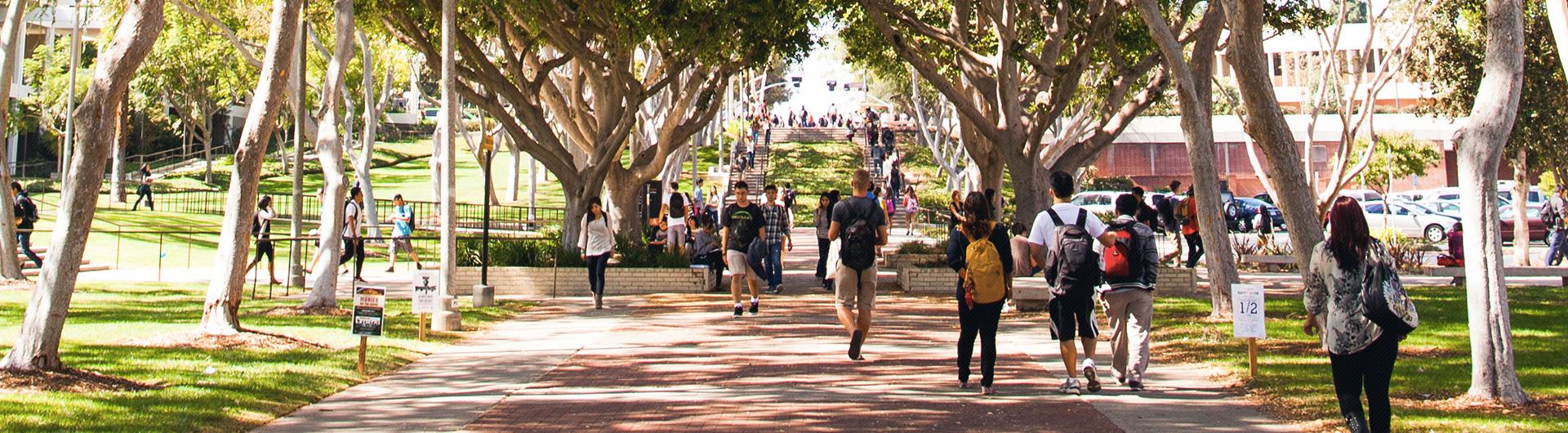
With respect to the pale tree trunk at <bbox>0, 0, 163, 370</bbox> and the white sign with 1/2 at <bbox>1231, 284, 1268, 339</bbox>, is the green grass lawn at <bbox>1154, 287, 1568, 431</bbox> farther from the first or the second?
the pale tree trunk at <bbox>0, 0, 163, 370</bbox>

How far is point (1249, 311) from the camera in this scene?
9484 millimetres

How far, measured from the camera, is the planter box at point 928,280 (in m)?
20.1

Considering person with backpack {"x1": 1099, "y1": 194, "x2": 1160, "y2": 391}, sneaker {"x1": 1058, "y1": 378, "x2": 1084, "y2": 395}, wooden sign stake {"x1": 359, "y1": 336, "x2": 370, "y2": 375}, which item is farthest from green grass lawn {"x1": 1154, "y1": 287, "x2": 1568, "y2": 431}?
wooden sign stake {"x1": 359, "y1": 336, "x2": 370, "y2": 375}

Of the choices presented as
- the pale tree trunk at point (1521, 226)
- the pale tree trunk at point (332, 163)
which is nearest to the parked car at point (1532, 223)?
the pale tree trunk at point (1521, 226)

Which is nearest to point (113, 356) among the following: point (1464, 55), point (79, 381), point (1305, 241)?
point (79, 381)

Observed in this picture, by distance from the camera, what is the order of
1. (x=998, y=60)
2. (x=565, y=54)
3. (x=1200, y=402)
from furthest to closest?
(x=565, y=54)
(x=998, y=60)
(x=1200, y=402)

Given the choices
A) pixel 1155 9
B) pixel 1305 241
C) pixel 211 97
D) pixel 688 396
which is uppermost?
pixel 211 97

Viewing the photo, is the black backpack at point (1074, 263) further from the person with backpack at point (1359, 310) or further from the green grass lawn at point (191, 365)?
the green grass lawn at point (191, 365)

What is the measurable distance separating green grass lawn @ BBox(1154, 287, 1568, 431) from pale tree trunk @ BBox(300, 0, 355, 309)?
882 cm

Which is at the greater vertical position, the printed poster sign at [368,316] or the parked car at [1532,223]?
the parked car at [1532,223]

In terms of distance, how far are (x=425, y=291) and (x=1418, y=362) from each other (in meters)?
8.38

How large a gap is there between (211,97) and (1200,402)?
55.0 m

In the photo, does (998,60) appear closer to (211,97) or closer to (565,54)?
(565,54)

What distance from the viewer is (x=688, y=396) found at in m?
9.30
